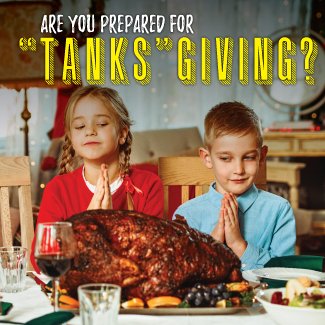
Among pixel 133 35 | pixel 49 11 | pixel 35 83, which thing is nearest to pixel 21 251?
pixel 35 83

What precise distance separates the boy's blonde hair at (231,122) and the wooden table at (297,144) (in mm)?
3193

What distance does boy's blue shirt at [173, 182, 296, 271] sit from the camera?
1373mm

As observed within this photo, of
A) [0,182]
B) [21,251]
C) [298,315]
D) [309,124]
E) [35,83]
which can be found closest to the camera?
[298,315]

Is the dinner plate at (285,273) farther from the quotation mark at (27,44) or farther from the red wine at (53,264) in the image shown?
the quotation mark at (27,44)

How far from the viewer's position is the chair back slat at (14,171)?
1.46 metres

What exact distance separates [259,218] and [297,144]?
3278 mm

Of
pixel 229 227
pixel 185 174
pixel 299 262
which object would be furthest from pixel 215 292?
pixel 185 174

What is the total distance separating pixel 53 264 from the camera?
69cm

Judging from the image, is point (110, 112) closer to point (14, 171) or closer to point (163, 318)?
point (14, 171)

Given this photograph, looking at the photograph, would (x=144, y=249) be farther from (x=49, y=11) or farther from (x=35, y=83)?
(x=49, y=11)

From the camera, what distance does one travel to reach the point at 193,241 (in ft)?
2.68

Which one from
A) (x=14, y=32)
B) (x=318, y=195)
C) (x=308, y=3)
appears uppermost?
(x=308, y=3)

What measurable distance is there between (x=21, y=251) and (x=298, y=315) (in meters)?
0.62

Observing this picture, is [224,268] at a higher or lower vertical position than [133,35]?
lower
